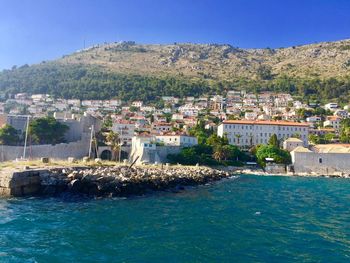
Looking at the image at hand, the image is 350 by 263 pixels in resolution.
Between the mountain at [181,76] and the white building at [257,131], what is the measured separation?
64318mm

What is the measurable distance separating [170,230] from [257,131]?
6523 centimetres

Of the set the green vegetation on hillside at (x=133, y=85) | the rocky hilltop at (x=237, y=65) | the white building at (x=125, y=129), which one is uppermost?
the rocky hilltop at (x=237, y=65)

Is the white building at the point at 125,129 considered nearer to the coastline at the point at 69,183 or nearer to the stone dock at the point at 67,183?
the coastline at the point at 69,183

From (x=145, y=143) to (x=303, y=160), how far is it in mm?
26675

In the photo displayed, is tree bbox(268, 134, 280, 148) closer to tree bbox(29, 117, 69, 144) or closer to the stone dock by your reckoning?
tree bbox(29, 117, 69, 144)

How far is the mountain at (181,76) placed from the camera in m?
140

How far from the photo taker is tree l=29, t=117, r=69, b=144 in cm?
5116

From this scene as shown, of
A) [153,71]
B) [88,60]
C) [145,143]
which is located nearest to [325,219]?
[145,143]

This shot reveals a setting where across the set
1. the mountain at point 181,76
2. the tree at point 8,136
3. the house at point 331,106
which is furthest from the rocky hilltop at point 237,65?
the tree at point 8,136

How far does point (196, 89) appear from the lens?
488 ft

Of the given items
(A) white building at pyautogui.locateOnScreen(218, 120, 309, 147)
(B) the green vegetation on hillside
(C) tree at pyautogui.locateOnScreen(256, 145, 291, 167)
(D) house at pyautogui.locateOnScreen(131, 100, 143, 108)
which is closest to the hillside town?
(A) white building at pyautogui.locateOnScreen(218, 120, 309, 147)

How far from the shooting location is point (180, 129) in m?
81.3

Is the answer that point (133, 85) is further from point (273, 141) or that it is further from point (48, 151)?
point (48, 151)

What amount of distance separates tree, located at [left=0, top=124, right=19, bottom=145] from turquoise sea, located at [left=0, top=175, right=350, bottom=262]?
28.4 meters
